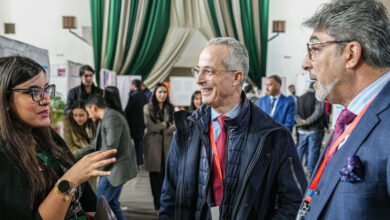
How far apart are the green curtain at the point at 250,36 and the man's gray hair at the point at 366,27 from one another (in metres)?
5.85

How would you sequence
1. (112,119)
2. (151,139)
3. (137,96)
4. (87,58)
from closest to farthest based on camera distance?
(112,119)
(151,139)
(137,96)
(87,58)

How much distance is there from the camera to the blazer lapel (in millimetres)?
841

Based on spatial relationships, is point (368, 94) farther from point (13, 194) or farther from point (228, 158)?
point (13, 194)

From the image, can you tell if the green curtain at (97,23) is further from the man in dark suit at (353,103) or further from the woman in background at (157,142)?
the man in dark suit at (353,103)

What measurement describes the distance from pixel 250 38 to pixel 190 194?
5733 mm

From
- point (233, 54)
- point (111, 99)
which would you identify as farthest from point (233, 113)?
point (111, 99)

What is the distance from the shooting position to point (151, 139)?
3.86 metres

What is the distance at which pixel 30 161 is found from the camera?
1.23 meters

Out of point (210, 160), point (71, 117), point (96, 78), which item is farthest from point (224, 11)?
point (210, 160)

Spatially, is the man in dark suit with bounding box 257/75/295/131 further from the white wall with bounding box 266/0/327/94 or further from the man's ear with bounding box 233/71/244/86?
the white wall with bounding box 266/0/327/94

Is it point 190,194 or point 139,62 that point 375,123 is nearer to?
point 190,194

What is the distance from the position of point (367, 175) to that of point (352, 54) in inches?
13.9

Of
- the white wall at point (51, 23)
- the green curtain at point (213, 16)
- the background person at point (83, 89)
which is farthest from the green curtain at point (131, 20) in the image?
the background person at point (83, 89)

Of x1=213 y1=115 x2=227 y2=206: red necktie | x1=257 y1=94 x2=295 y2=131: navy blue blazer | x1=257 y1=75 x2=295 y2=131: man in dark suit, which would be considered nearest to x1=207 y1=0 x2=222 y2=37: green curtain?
x1=257 y1=75 x2=295 y2=131: man in dark suit
